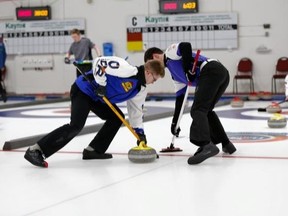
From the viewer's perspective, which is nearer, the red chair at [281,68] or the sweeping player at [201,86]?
the sweeping player at [201,86]

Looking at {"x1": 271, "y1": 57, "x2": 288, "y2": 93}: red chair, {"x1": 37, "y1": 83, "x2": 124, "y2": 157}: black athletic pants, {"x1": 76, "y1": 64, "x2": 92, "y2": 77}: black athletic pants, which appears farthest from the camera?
{"x1": 271, "y1": 57, "x2": 288, "y2": 93}: red chair

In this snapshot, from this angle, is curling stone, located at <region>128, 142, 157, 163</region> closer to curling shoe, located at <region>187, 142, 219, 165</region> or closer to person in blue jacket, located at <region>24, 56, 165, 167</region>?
person in blue jacket, located at <region>24, 56, 165, 167</region>

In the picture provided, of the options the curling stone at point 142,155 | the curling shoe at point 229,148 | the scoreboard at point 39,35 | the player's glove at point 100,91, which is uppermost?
the scoreboard at point 39,35

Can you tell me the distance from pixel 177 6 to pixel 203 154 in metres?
9.86

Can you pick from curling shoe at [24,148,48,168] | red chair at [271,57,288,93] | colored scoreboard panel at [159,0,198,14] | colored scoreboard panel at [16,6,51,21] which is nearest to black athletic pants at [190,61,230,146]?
curling shoe at [24,148,48,168]

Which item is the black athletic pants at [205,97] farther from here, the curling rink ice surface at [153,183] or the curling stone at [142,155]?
the curling stone at [142,155]

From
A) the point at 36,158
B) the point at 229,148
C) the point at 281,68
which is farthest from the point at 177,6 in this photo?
the point at 36,158

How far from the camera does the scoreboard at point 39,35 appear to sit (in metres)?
15.2

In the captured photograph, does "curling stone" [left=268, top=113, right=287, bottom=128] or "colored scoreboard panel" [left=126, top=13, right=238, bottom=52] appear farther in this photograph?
"colored scoreboard panel" [left=126, top=13, right=238, bottom=52]

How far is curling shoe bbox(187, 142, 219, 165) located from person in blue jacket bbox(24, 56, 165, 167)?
501mm

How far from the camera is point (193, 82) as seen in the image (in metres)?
5.05

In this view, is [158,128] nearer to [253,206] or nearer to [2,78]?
[253,206]

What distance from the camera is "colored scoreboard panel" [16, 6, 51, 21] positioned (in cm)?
1530

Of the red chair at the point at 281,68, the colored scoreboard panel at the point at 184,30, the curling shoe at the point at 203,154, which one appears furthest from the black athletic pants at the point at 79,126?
the colored scoreboard panel at the point at 184,30
